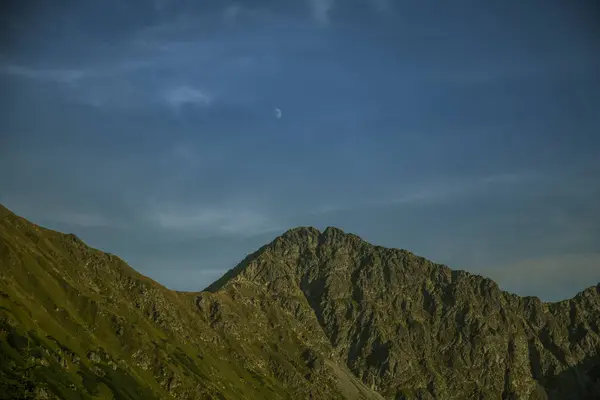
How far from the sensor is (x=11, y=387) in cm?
19300
